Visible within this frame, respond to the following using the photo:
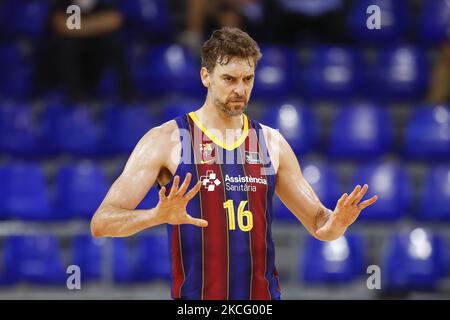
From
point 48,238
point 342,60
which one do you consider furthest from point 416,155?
point 48,238

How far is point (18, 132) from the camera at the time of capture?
9.70m

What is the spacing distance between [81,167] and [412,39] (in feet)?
13.5

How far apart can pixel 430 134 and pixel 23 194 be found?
12.8ft

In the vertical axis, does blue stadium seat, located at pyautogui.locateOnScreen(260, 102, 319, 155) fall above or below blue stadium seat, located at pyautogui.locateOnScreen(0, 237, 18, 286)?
above

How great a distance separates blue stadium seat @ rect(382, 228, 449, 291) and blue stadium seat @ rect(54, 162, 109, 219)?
2.65 m

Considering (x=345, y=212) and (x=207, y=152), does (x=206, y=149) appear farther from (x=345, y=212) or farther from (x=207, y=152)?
(x=345, y=212)

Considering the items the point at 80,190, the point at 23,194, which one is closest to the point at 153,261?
the point at 80,190

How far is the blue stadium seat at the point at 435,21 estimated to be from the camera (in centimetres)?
1048

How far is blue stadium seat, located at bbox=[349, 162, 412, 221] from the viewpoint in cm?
898

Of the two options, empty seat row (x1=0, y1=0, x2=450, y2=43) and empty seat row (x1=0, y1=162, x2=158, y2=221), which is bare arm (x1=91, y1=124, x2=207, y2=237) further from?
empty seat row (x1=0, y1=0, x2=450, y2=43)

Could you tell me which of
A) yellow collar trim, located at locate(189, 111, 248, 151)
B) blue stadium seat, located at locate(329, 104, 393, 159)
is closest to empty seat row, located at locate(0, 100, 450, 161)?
blue stadium seat, located at locate(329, 104, 393, 159)

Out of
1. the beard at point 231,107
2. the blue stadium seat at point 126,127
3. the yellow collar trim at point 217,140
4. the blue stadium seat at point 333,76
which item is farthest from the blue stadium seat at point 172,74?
the beard at point 231,107
